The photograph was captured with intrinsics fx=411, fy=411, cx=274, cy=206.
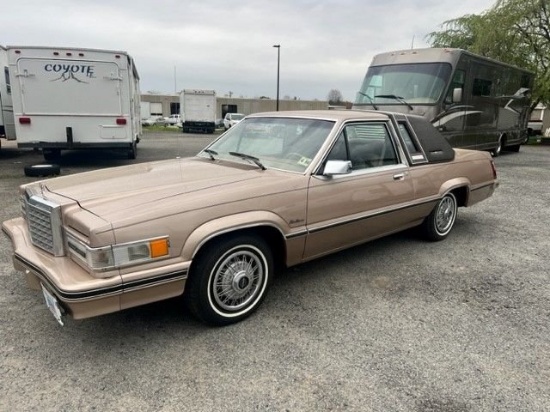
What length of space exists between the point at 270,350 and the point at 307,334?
34cm

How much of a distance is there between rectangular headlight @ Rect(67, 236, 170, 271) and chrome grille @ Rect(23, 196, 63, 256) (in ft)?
0.45

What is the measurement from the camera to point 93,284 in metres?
2.46

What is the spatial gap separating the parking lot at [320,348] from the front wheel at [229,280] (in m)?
0.14

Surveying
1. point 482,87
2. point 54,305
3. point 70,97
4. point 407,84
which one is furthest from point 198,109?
point 54,305

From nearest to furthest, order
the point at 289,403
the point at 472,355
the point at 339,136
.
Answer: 1. the point at 289,403
2. the point at 472,355
3. the point at 339,136

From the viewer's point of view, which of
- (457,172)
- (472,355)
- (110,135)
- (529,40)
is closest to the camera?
(472,355)

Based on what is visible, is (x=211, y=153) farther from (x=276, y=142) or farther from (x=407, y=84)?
(x=407, y=84)

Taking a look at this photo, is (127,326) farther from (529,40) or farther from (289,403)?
(529,40)

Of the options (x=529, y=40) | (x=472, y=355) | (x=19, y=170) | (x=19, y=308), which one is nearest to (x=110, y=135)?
(x=19, y=170)

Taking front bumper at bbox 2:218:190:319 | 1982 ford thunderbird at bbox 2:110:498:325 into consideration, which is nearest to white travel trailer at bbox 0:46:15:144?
1982 ford thunderbird at bbox 2:110:498:325

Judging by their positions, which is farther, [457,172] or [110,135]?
[110,135]

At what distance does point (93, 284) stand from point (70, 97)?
839cm

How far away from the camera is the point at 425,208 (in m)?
4.73

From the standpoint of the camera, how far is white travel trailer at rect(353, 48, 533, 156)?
955 centimetres
